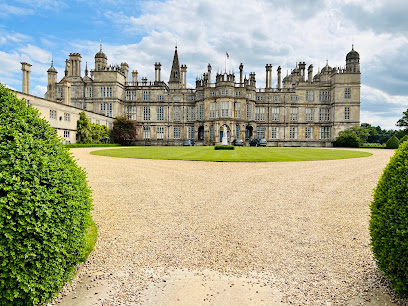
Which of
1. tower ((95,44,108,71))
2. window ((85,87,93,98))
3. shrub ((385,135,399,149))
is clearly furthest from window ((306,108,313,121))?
window ((85,87,93,98))

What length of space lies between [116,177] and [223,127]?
3507 centimetres

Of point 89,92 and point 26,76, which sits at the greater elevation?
point 89,92

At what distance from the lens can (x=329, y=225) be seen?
5.97m

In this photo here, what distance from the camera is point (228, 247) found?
482 centimetres

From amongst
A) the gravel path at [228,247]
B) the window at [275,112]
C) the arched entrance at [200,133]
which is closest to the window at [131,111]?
the arched entrance at [200,133]

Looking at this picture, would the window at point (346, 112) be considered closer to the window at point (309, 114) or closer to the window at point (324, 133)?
the window at point (324, 133)

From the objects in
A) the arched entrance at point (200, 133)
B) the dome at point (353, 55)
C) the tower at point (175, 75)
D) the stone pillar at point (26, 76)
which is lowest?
the arched entrance at point (200, 133)

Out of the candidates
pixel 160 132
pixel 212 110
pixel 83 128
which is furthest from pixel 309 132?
pixel 83 128

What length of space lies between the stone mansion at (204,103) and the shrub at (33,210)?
4393cm

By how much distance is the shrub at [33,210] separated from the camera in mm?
2787

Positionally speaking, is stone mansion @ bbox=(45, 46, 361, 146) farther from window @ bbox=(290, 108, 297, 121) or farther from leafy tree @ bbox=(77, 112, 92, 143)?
leafy tree @ bbox=(77, 112, 92, 143)

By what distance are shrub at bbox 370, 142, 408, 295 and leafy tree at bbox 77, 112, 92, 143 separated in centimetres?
3837

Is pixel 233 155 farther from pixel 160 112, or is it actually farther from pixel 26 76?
pixel 160 112

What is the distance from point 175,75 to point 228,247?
179 feet
